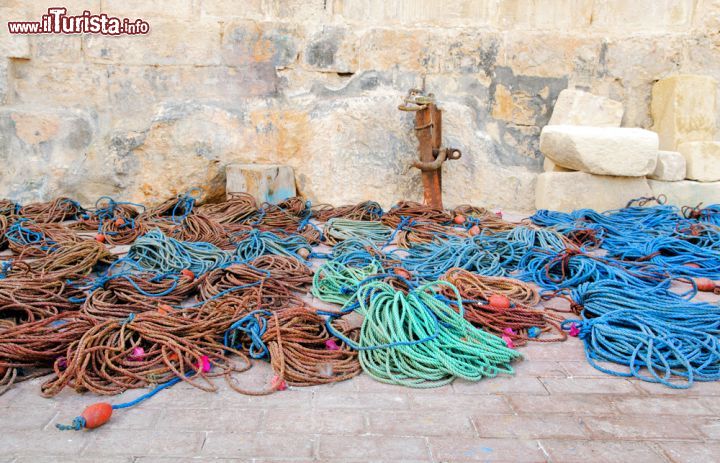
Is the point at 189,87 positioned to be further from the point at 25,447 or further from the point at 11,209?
the point at 25,447

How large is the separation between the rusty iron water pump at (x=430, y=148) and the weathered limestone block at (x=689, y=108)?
2.59 meters

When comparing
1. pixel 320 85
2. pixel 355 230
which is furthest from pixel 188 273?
pixel 320 85

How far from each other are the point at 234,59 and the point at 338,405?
17.8 feet

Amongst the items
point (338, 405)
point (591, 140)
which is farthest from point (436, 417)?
point (591, 140)

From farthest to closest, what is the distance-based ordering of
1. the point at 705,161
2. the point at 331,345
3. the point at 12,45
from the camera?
1. the point at 12,45
2. the point at 705,161
3. the point at 331,345

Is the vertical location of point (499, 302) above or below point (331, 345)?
above

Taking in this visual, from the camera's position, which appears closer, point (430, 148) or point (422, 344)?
point (422, 344)

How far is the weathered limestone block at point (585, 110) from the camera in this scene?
22.4 ft

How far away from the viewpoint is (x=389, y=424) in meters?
2.25

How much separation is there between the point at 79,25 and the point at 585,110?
5.73m

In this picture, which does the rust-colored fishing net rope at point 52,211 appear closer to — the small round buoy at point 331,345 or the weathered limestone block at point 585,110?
the small round buoy at point 331,345

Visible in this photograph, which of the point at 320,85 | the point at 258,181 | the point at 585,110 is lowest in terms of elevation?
the point at 258,181

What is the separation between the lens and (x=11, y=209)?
18.5 feet

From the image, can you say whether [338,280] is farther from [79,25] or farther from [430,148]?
[79,25]
